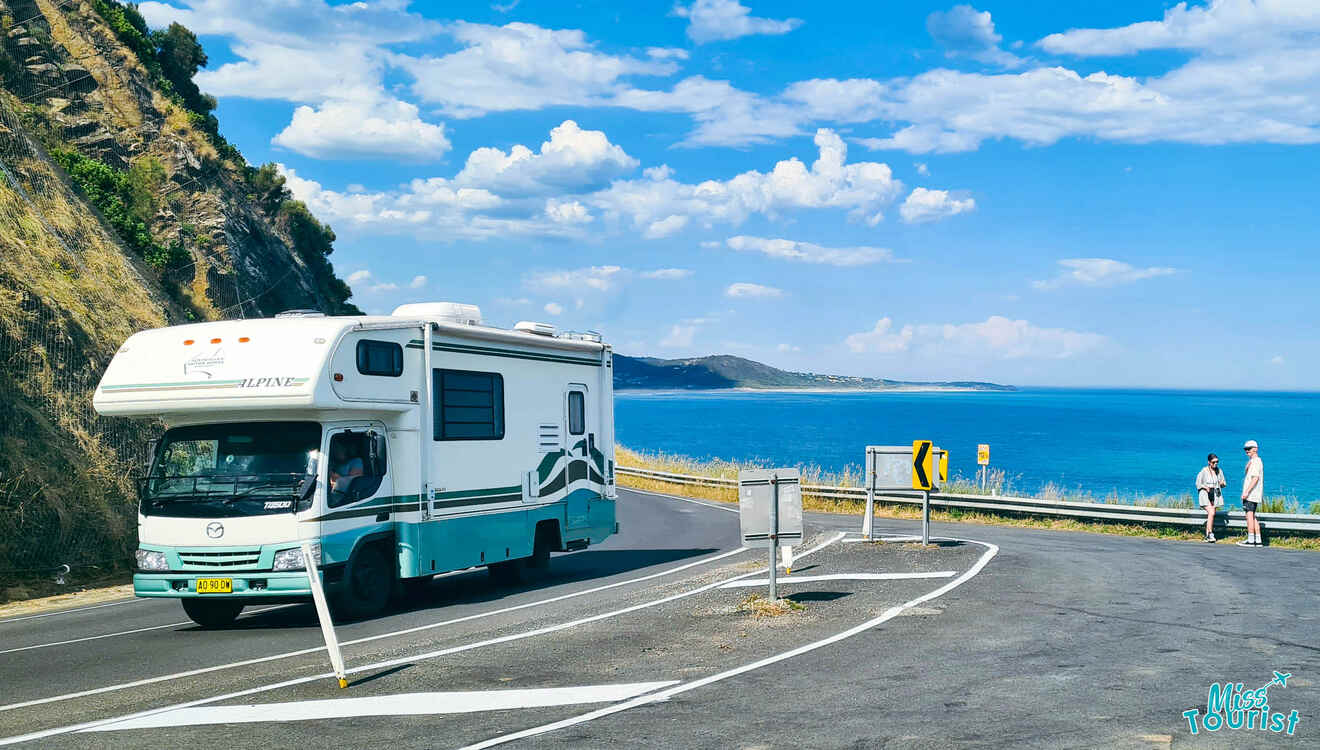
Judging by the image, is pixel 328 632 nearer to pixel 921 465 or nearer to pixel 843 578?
pixel 843 578

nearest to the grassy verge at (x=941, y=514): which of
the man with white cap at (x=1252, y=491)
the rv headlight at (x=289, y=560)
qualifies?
the man with white cap at (x=1252, y=491)

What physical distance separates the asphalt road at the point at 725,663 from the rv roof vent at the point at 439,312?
371cm

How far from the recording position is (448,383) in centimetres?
1405

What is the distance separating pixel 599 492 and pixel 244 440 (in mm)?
6457

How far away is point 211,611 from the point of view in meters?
12.8

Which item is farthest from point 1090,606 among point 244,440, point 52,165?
point 52,165

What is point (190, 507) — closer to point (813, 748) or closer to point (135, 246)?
point (813, 748)

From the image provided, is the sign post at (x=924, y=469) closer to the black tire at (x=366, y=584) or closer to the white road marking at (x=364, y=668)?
the white road marking at (x=364, y=668)

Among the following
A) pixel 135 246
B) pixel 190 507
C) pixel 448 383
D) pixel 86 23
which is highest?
pixel 86 23

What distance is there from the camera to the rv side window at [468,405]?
13891 millimetres

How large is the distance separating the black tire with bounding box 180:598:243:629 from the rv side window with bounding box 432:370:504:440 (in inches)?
123

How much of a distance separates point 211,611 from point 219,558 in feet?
4.13

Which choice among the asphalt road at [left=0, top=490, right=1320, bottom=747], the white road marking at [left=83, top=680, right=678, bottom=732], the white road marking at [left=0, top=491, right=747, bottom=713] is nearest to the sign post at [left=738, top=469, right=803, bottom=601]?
the asphalt road at [left=0, top=490, right=1320, bottom=747]

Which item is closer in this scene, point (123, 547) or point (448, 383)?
point (448, 383)
